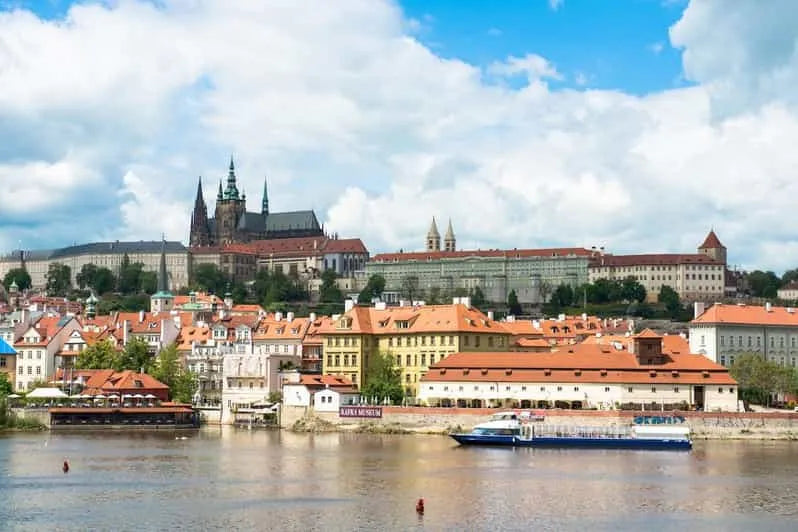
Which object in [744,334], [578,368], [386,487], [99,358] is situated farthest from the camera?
[99,358]

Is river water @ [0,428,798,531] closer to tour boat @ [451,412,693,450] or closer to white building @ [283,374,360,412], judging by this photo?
tour boat @ [451,412,693,450]

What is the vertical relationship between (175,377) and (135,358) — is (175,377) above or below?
below

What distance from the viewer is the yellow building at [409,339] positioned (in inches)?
3775

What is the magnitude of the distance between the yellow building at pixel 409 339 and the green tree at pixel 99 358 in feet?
48.5

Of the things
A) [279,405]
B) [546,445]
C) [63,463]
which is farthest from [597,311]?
[63,463]

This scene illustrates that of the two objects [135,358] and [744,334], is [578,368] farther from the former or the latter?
[135,358]

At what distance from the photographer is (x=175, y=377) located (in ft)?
320

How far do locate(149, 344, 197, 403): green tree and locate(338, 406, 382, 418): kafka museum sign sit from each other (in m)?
15.2

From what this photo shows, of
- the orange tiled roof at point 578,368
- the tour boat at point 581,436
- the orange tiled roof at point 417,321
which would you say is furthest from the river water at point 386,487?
the orange tiled roof at point 417,321

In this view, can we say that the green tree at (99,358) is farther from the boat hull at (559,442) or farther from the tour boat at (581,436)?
the boat hull at (559,442)

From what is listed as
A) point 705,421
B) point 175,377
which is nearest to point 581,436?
→ point 705,421

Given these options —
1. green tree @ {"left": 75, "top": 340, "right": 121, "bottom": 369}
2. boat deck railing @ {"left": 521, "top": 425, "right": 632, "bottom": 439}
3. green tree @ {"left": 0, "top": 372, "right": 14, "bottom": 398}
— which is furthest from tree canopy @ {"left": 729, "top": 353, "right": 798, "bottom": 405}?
green tree @ {"left": 0, "top": 372, "right": 14, "bottom": 398}

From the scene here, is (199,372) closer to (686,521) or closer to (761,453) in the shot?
(761,453)

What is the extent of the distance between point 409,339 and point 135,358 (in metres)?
19.4
